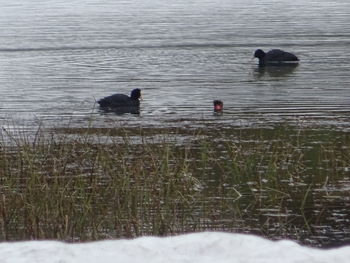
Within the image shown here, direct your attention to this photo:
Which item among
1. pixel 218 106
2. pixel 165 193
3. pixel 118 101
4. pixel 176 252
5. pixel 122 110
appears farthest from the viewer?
pixel 118 101

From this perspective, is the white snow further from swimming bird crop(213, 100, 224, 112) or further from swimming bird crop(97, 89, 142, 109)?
swimming bird crop(97, 89, 142, 109)

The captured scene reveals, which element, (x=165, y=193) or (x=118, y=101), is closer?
(x=165, y=193)

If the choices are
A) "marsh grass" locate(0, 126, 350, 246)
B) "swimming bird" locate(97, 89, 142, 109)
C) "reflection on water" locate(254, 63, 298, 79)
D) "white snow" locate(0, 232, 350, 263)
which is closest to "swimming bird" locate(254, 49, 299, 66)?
"reflection on water" locate(254, 63, 298, 79)

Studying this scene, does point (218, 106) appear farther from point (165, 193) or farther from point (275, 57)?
point (165, 193)

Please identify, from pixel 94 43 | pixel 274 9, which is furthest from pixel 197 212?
pixel 274 9

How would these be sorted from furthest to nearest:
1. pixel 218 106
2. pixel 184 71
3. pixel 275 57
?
pixel 275 57 → pixel 184 71 → pixel 218 106

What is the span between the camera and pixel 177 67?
3950cm

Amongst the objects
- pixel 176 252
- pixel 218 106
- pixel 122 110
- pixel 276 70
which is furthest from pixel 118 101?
pixel 176 252

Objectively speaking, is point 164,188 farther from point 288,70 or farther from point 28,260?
point 288,70

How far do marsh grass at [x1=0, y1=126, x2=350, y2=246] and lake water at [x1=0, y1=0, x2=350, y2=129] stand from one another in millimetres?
8008

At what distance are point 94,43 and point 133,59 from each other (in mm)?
7923

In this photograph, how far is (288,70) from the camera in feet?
128

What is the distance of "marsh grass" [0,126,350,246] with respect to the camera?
12.4 meters

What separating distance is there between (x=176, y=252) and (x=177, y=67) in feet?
115
